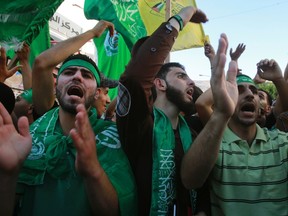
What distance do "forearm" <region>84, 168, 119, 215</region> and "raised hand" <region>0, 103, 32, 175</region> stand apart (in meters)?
0.30

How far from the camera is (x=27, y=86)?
2998 millimetres

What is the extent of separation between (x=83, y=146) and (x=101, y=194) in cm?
25

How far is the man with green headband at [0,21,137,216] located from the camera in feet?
4.83

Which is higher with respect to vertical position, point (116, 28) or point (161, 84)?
point (116, 28)

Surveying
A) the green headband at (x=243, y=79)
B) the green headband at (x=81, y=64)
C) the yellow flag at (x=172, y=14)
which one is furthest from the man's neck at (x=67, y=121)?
the yellow flag at (x=172, y=14)

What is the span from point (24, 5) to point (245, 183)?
2.30 meters

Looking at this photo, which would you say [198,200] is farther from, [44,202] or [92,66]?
[92,66]

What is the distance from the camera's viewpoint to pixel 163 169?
5.91 feet

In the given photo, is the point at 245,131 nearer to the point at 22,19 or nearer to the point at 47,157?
the point at 47,157

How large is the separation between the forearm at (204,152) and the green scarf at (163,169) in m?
0.10

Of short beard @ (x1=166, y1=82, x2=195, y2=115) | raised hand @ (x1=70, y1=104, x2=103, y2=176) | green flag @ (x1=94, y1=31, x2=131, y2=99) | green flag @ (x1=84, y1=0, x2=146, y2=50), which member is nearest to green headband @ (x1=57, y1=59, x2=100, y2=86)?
short beard @ (x1=166, y1=82, x2=195, y2=115)

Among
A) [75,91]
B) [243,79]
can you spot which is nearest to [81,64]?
[75,91]

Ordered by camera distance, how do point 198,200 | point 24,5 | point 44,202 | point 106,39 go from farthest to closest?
1. point 106,39
2. point 24,5
3. point 198,200
4. point 44,202

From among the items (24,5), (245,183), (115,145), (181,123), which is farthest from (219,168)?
(24,5)
